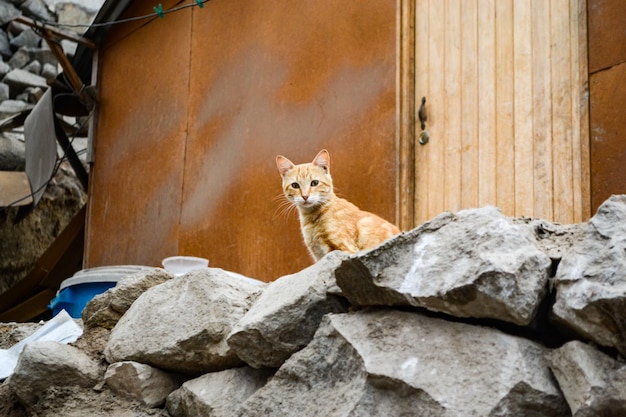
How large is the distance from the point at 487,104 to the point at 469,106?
146mm

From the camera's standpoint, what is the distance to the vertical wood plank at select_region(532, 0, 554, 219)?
5074mm

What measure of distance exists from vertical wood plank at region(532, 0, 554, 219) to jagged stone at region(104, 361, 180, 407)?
2640 millimetres

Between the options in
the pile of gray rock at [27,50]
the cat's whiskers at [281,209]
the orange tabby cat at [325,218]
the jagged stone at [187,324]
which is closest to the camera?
the jagged stone at [187,324]

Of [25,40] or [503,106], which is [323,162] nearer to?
[503,106]

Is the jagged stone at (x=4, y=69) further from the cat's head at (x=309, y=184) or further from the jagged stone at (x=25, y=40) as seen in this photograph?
the cat's head at (x=309, y=184)

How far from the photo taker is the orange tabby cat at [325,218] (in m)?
4.95

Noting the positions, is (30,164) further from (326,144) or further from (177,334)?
(177,334)

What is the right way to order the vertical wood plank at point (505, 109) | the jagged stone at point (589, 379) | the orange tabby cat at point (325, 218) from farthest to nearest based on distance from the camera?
the vertical wood plank at point (505, 109)
the orange tabby cat at point (325, 218)
the jagged stone at point (589, 379)

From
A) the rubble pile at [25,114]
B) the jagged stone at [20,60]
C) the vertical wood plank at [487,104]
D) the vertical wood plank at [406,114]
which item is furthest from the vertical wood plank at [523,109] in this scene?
the jagged stone at [20,60]

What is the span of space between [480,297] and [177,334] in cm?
158

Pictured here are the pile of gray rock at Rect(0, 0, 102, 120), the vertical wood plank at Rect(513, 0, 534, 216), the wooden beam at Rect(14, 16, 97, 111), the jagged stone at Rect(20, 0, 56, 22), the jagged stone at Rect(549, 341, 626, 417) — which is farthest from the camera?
the jagged stone at Rect(20, 0, 56, 22)

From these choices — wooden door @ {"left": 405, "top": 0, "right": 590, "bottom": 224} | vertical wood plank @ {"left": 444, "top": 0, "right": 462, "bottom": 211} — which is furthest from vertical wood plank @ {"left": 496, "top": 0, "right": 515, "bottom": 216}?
vertical wood plank @ {"left": 444, "top": 0, "right": 462, "bottom": 211}

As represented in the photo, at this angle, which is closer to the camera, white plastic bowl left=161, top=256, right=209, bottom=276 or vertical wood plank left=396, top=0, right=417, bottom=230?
vertical wood plank left=396, top=0, right=417, bottom=230

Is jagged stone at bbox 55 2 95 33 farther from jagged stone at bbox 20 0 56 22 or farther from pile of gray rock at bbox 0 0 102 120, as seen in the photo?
jagged stone at bbox 20 0 56 22
